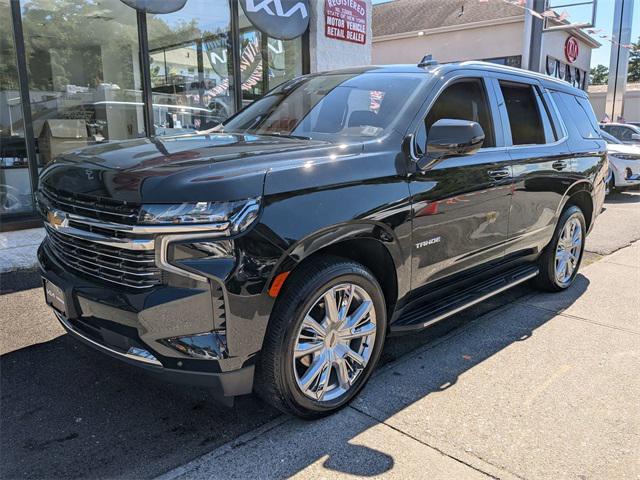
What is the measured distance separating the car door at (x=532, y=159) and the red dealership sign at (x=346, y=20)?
5564mm

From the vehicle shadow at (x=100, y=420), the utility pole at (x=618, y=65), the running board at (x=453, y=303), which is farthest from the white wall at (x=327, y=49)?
the utility pole at (x=618, y=65)

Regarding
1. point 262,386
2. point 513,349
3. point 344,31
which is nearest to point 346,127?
point 262,386

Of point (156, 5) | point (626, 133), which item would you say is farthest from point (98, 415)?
point (626, 133)

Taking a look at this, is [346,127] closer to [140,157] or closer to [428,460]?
[140,157]

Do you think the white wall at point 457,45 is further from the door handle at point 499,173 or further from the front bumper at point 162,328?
the front bumper at point 162,328

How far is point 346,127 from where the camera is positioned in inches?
136

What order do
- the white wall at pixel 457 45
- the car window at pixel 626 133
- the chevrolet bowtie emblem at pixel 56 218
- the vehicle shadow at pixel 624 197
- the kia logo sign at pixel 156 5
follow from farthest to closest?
1. the white wall at pixel 457 45
2. the car window at pixel 626 133
3. the vehicle shadow at pixel 624 197
4. the kia logo sign at pixel 156 5
5. the chevrolet bowtie emblem at pixel 56 218

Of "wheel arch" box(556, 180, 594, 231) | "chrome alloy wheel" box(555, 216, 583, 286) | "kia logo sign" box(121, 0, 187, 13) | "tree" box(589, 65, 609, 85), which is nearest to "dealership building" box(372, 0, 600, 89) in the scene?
"kia logo sign" box(121, 0, 187, 13)

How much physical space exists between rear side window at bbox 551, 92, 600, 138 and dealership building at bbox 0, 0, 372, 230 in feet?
13.7

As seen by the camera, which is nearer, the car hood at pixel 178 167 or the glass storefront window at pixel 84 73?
the car hood at pixel 178 167

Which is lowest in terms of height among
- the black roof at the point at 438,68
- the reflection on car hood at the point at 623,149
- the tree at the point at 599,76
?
the reflection on car hood at the point at 623,149

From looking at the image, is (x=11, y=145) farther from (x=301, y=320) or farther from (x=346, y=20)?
(x=301, y=320)

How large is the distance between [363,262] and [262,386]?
36.2 inches

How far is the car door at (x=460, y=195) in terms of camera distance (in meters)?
3.30
